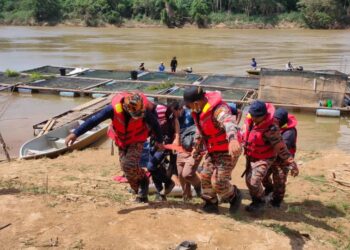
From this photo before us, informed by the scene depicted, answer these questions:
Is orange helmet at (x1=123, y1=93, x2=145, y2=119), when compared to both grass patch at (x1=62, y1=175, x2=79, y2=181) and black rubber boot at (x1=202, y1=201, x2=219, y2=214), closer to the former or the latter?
black rubber boot at (x1=202, y1=201, x2=219, y2=214)

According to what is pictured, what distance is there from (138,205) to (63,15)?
6784 centimetres

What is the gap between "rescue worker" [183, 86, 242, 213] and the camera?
3.99 m

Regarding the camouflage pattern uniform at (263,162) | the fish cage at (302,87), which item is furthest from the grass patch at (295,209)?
the fish cage at (302,87)

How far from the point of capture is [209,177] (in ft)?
14.6

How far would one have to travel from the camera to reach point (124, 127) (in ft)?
14.5

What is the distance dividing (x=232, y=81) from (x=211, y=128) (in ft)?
52.3

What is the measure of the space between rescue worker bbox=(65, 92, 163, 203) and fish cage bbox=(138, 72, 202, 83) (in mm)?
15324

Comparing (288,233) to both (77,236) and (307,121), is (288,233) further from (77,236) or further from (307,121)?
(307,121)

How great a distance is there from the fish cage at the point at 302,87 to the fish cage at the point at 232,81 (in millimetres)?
3099

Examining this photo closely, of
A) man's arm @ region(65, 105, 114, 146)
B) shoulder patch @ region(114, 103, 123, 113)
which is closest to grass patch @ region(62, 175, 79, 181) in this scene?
man's arm @ region(65, 105, 114, 146)

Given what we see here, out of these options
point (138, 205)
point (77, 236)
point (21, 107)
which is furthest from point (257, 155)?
point (21, 107)

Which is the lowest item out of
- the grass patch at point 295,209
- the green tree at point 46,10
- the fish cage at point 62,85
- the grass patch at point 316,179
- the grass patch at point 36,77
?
the fish cage at point 62,85

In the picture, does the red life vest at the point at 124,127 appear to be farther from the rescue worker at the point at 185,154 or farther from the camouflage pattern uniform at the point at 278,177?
the camouflage pattern uniform at the point at 278,177

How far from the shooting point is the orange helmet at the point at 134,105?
414cm
